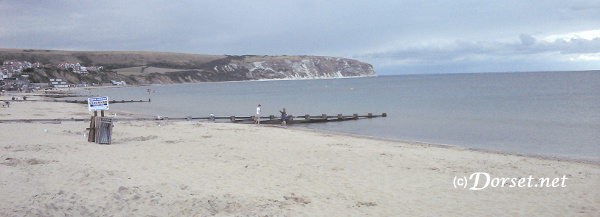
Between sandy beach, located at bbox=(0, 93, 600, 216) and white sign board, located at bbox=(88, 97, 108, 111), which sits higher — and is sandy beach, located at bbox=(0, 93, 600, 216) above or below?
below

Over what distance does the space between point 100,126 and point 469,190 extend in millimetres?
11850

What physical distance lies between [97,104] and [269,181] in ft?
28.2

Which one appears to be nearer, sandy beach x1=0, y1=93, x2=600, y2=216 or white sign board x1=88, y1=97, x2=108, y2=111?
sandy beach x1=0, y1=93, x2=600, y2=216

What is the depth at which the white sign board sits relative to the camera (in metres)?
15.4

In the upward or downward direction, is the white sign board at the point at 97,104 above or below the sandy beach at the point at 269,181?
above

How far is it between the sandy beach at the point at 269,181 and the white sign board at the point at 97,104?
123cm

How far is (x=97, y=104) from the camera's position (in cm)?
1558

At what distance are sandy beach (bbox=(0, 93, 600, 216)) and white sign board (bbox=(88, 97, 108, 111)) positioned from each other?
1232 millimetres

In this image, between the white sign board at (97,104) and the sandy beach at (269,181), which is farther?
the white sign board at (97,104)

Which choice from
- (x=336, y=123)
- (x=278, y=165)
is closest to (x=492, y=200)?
(x=278, y=165)

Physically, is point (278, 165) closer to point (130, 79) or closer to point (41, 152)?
point (41, 152)

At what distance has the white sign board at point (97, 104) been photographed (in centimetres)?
1538

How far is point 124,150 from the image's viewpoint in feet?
45.2

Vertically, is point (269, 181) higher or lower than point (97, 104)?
lower
